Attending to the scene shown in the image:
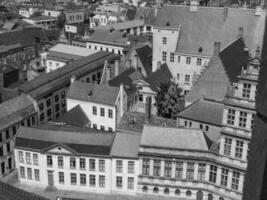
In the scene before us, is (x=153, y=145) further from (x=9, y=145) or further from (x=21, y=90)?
(x=21, y=90)

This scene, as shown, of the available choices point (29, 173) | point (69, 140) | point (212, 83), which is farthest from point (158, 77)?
point (29, 173)

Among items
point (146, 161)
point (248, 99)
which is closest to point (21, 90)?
point (146, 161)

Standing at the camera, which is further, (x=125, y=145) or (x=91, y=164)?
(x=125, y=145)

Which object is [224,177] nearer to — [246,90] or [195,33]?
[246,90]

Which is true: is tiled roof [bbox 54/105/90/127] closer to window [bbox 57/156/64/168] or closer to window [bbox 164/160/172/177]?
window [bbox 57/156/64/168]

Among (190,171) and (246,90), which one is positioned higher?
(246,90)

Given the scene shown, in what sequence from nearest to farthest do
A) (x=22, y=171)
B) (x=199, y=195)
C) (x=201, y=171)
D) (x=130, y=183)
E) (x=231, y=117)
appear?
1. (x=231, y=117)
2. (x=201, y=171)
3. (x=199, y=195)
4. (x=130, y=183)
5. (x=22, y=171)

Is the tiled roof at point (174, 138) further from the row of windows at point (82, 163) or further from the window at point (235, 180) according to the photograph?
the row of windows at point (82, 163)

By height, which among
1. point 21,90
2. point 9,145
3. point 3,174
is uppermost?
point 21,90
